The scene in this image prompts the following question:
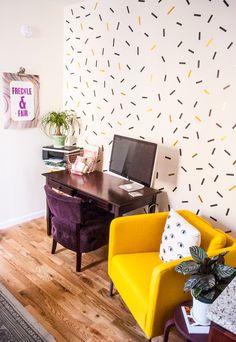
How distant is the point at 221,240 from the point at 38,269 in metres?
1.62

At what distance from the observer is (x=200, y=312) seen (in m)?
1.46

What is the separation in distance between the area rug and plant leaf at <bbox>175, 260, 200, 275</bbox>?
102 cm

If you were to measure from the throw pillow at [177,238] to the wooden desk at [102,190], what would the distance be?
0.42 m

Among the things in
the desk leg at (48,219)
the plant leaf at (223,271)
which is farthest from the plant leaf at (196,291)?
the desk leg at (48,219)

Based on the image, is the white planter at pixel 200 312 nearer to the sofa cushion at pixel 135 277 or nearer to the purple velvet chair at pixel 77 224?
the sofa cushion at pixel 135 277

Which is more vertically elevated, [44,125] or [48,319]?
[44,125]

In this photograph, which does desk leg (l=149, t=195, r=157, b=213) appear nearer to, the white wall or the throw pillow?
the throw pillow

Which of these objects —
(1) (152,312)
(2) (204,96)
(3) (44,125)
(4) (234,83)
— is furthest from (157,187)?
(3) (44,125)

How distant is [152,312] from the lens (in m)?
1.60

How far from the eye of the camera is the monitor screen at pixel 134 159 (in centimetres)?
238

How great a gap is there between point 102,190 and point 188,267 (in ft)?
4.08

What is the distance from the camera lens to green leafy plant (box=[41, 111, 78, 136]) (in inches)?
127

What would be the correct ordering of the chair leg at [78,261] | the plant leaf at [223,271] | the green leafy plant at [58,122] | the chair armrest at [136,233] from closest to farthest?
the plant leaf at [223,271] < the chair armrest at [136,233] < the chair leg at [78,261] < the green leafy plant at [58,122]

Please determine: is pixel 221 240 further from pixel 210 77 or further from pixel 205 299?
pixel 210 77
